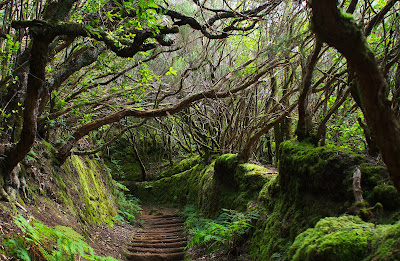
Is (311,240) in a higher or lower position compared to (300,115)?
lower

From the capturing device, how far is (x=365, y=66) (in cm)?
166

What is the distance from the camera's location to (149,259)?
7.41 meters

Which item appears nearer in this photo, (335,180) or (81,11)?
(335,180)

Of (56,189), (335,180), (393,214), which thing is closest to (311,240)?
(393,214)

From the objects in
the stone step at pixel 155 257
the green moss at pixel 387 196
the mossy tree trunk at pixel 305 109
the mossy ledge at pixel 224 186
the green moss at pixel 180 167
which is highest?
the green moss at pixel 180 167

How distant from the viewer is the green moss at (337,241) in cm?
237

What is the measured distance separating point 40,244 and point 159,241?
568cm

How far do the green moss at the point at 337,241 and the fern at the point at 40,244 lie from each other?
2734mm

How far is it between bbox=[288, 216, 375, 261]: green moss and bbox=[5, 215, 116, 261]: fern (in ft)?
8.97

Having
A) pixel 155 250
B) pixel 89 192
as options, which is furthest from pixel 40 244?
pixel 89 192

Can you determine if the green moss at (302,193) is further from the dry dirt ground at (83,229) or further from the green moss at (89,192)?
the green moss at (89,192)

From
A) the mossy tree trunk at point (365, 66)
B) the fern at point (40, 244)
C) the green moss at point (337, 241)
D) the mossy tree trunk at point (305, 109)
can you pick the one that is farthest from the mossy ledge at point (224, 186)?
the mossy tree trunk at point (365, 66)

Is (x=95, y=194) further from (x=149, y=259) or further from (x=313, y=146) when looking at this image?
(x=313, y=146)

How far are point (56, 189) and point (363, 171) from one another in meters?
5.97
